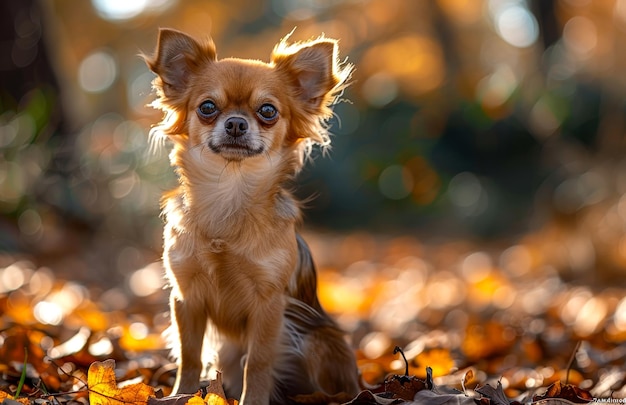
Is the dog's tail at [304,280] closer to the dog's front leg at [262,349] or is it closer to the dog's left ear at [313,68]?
the dog's front leg at [262,349]

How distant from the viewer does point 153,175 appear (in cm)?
875

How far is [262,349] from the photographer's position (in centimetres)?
306

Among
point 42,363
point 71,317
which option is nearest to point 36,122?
point 71,317

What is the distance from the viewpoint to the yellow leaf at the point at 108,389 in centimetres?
262

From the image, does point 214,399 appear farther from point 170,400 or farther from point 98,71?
point 98,71

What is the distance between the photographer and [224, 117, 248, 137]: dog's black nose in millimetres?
3114

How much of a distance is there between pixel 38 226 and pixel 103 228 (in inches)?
39.7

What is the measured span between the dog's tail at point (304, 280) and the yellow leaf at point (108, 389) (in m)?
0.86

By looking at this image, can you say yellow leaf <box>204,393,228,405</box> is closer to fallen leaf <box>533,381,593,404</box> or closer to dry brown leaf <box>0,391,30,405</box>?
dry brown leaf <box>0,391,30,405</box>

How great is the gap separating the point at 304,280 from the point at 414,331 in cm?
185

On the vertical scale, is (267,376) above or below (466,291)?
above

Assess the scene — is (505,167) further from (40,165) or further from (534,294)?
(40,165)

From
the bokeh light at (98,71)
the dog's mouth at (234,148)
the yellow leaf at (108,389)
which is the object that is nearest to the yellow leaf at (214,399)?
the yellow leaf at (108,389)

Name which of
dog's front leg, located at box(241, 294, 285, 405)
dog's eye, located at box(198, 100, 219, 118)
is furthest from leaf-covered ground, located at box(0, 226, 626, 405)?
dog's eye, located at box(198, 100, 219, 118)
